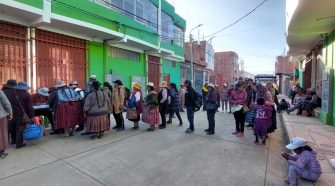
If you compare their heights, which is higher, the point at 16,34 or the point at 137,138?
the point at 16,34

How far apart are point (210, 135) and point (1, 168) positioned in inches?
210

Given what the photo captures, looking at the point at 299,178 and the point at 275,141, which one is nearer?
the point at 299,178

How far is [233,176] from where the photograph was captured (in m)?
4.04

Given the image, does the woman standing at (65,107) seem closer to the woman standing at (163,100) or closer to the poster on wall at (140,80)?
the woman standing at (163,100)

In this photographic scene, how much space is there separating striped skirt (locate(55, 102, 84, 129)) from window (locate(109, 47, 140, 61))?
5.91m

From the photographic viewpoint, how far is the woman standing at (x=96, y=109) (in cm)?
616

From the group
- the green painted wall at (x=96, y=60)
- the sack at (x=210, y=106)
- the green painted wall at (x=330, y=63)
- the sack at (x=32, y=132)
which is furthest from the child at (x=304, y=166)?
the green painted wall at (x=96, y=60)

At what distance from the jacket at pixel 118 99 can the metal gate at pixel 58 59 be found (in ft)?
11.1

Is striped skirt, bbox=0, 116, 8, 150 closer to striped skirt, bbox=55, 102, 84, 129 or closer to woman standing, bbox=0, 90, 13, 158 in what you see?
woman standing, bbox=0, 90, 13, 158

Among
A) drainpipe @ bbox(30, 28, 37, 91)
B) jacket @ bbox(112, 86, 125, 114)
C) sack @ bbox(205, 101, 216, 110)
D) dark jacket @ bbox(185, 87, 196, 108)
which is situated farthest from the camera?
drainpipe @ bbox(30, 28, 37, 91)

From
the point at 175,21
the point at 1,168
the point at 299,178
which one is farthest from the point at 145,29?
the point at 299,178

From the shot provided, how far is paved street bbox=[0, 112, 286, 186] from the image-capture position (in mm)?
3859

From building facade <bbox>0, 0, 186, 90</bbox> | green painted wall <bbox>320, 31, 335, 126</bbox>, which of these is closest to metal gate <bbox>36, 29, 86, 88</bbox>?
building facade <bbox>0, 0, 186, 90</bbox>

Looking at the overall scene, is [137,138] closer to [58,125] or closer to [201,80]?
[58,125]
